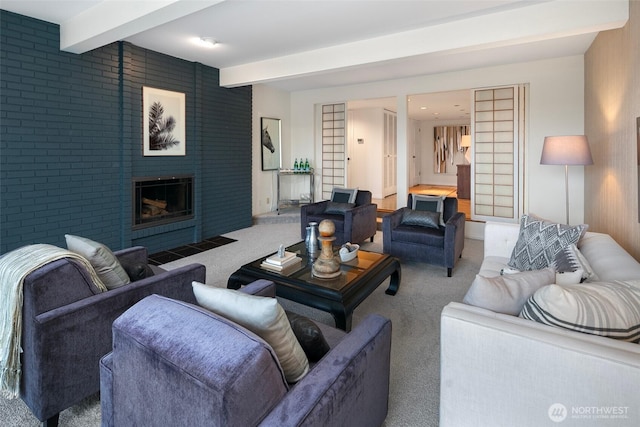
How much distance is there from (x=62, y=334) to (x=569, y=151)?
4.33 meters

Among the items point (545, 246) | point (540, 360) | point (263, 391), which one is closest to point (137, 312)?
point (263, 391)

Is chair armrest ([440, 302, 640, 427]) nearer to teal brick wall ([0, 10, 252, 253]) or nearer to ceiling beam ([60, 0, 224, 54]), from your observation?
ceiling beam ([60, 0, 224, 54])

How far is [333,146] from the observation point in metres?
7.34

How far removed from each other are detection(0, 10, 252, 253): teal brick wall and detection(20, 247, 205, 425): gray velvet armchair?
2521mm

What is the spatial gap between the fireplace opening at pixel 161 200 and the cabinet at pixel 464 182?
23.5 feet

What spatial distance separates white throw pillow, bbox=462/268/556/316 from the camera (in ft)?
4.74

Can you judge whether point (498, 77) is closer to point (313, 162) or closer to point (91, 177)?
point (313, 162)

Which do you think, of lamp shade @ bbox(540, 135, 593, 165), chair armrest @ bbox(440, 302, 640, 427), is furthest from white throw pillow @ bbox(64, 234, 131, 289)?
lamp shade @ bbox(540, 135, 593, 165)

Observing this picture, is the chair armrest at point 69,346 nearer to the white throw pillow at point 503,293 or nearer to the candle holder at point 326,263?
the candle holder at point 326,263

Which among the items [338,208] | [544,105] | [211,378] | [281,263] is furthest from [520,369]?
[544,105]

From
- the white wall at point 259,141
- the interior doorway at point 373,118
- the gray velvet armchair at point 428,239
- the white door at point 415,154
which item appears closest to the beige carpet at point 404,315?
the gray velvet armchair at point 428,239

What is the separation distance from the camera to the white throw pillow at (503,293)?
144 centimetres

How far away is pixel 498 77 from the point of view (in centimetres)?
536

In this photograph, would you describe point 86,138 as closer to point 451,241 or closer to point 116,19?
point 116,19
